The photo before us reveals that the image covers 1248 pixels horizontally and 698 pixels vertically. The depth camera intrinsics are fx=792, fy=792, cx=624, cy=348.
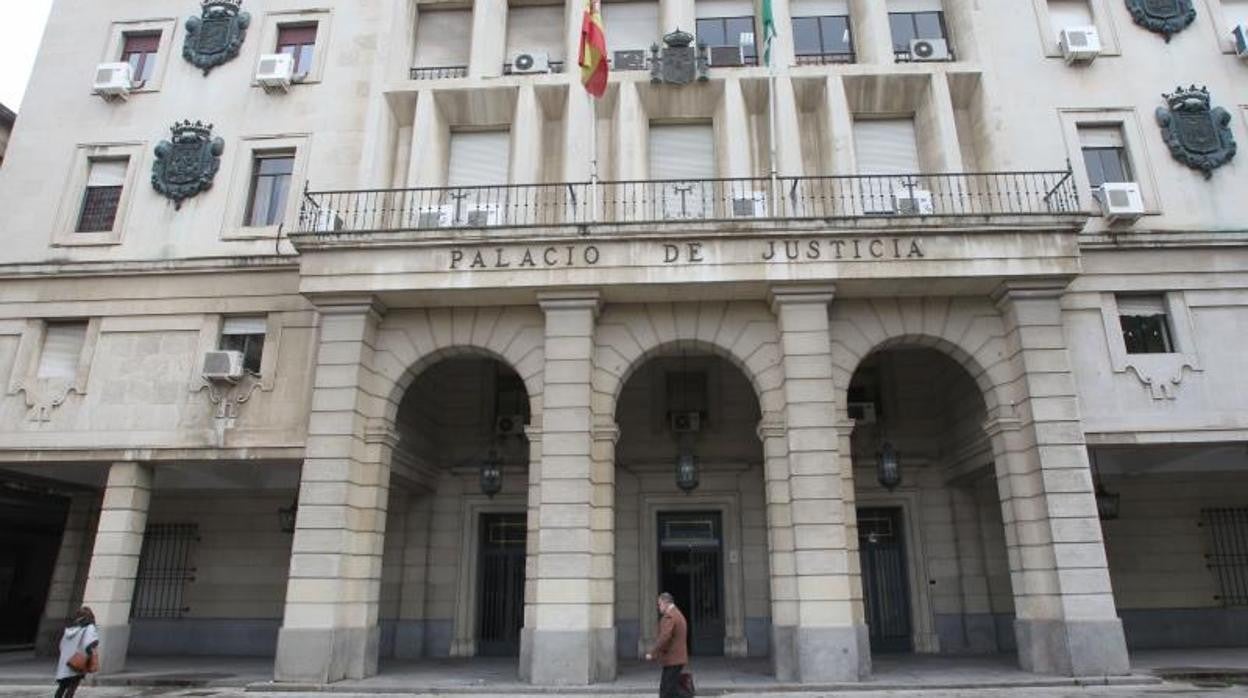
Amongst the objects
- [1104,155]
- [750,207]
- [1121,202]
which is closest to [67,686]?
[750,207]

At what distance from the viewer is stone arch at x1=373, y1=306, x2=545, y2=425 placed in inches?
615

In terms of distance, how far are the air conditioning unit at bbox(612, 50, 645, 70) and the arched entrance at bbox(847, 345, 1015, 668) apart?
353 inches

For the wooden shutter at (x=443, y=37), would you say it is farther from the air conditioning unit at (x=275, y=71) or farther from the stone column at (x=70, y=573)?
the stone column at (x=70, y=573)

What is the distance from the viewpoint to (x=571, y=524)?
46.3 ft

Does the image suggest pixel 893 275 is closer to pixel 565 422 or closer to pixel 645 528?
pixel 565 422

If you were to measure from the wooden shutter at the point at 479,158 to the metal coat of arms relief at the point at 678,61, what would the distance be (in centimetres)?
378

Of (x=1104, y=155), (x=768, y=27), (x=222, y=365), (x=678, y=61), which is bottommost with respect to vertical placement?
(x=222, y=365)

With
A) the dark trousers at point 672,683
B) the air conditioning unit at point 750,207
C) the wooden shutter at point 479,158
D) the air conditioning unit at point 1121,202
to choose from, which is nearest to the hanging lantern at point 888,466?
the air conditioning unit at point 750,207

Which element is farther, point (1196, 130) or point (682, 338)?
point (1196, 130)

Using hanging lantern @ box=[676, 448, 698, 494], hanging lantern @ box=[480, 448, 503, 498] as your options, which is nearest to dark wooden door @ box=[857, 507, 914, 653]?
hanging lantern @ box=[676, 448, 698, 494]

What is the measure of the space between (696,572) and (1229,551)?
12438mm

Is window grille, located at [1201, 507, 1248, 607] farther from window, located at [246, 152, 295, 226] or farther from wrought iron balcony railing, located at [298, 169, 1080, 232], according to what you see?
window, located at [246, 152, 295, 226]

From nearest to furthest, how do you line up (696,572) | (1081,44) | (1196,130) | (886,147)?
(1196,130)
(886,147)
(1081,44)
(696,572)

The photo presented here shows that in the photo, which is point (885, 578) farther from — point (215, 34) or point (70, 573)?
point (215, 34)
